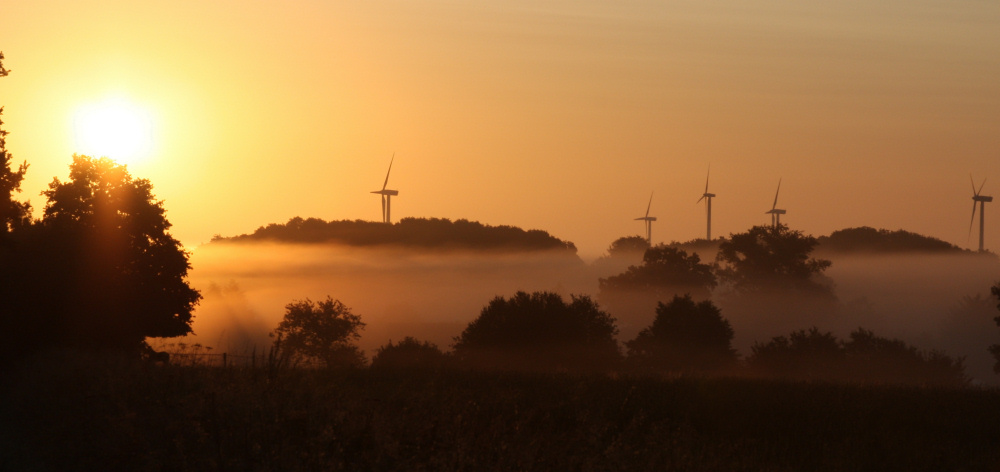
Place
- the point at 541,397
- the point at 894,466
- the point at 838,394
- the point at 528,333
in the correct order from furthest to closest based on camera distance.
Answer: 1. the point at 528,333
2. the point at 838,394
3. the point at 541,397
4. the point at 894,466

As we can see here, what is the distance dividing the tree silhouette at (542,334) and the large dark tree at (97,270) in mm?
21840

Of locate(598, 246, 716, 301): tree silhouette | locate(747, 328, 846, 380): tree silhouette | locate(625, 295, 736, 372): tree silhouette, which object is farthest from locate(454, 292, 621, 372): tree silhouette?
locate(598, 246, 716, 301): tree silhouette

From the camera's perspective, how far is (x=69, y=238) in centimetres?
4112

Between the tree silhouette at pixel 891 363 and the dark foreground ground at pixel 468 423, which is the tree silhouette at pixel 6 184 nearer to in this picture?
the dark foreground ground at pixel 468 423

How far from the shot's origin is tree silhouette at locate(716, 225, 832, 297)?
117 meters

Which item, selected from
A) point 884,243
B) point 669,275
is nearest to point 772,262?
point 669,275

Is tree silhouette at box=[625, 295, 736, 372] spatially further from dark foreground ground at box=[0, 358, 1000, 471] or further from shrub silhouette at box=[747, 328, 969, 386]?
dark foreground ground at box=[0, 358, 1000, 471]

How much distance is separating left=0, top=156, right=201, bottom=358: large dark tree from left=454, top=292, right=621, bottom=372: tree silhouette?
71.7 ft

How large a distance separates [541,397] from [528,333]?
4161cm

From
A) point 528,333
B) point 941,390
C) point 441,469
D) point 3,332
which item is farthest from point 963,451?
point 528,333

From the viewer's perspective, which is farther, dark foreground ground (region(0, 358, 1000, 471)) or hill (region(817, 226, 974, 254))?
hill (region(817, 226, 974, 254))

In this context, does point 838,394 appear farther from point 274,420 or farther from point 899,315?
point 899,315

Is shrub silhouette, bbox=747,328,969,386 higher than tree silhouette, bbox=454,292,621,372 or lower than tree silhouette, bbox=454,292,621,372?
lower

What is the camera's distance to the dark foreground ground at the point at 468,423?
42.0 ft
